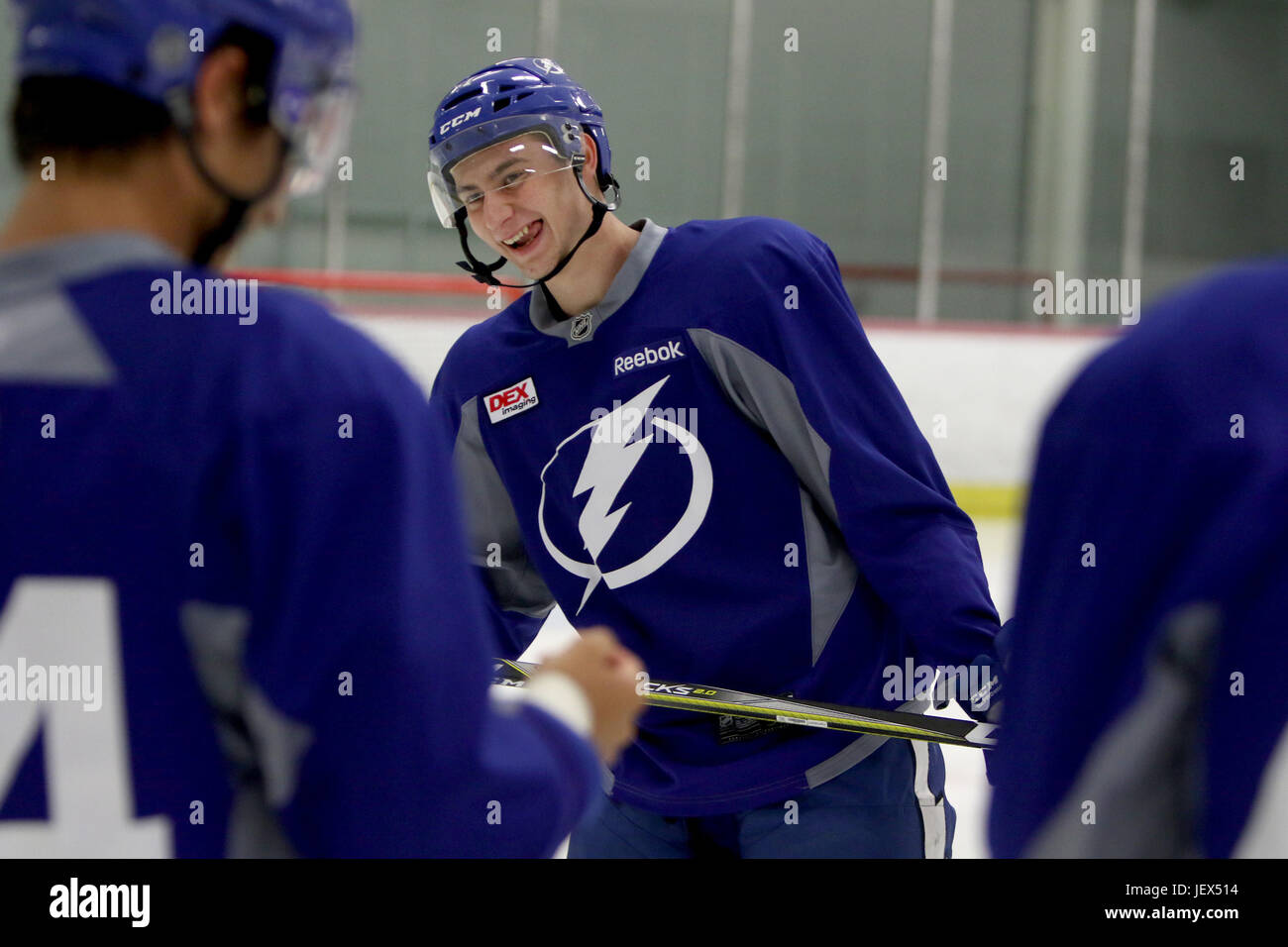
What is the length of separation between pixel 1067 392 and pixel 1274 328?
0.09 metres

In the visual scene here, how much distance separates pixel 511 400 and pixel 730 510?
0.32 m

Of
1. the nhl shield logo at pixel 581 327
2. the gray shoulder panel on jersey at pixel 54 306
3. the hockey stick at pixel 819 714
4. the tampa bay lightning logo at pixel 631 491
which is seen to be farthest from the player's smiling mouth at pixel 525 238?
the gray shoulder panel on jersey at pixel 54 306

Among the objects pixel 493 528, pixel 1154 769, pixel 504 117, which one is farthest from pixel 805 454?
pixel 1154 769

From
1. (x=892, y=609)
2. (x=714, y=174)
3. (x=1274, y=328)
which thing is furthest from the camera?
(x=714, y=174)

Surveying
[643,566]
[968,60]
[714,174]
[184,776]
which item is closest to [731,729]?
[643,566]

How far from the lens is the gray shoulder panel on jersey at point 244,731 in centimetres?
68

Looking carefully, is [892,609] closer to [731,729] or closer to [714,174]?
[731,729]

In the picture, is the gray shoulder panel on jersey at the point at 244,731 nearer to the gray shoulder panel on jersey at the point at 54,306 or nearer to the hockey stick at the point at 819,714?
the gray shoulder panel on jersey at the point at 54,306

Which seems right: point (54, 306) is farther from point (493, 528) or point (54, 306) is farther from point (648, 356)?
point (493, 528)

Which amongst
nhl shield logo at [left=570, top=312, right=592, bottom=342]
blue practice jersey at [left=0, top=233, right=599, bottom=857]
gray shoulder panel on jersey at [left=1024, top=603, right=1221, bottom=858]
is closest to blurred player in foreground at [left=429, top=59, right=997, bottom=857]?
nhl shield logo at [left=570, top=312, right=592, bottom=342]

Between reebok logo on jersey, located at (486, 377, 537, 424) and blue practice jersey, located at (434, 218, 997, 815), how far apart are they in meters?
0.02

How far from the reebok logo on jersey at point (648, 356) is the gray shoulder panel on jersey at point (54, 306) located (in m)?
0.95

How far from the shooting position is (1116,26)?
8.00 metres

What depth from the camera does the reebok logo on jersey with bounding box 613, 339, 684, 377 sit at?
1.61 metres
